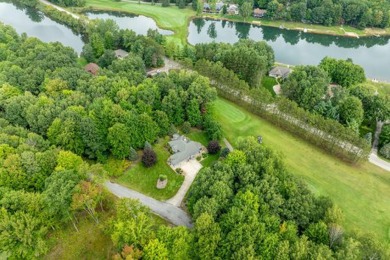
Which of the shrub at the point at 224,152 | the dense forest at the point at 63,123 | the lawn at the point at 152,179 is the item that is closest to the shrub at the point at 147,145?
the dense forest at the point at 63,123

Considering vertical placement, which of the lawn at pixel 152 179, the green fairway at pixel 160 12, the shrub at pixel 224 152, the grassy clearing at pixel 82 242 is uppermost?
the green fairway at pixel 160 12

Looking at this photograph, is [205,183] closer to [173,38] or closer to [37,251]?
[37,251]

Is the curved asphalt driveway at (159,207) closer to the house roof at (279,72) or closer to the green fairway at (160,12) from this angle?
the house roof at (279,72)

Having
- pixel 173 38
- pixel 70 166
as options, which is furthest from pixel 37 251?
pixel 173 38

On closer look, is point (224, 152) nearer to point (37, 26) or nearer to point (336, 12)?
point (336, 12)

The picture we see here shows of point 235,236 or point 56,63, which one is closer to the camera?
point 235,236

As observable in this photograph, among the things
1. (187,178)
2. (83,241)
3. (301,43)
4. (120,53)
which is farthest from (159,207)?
(301,43)
